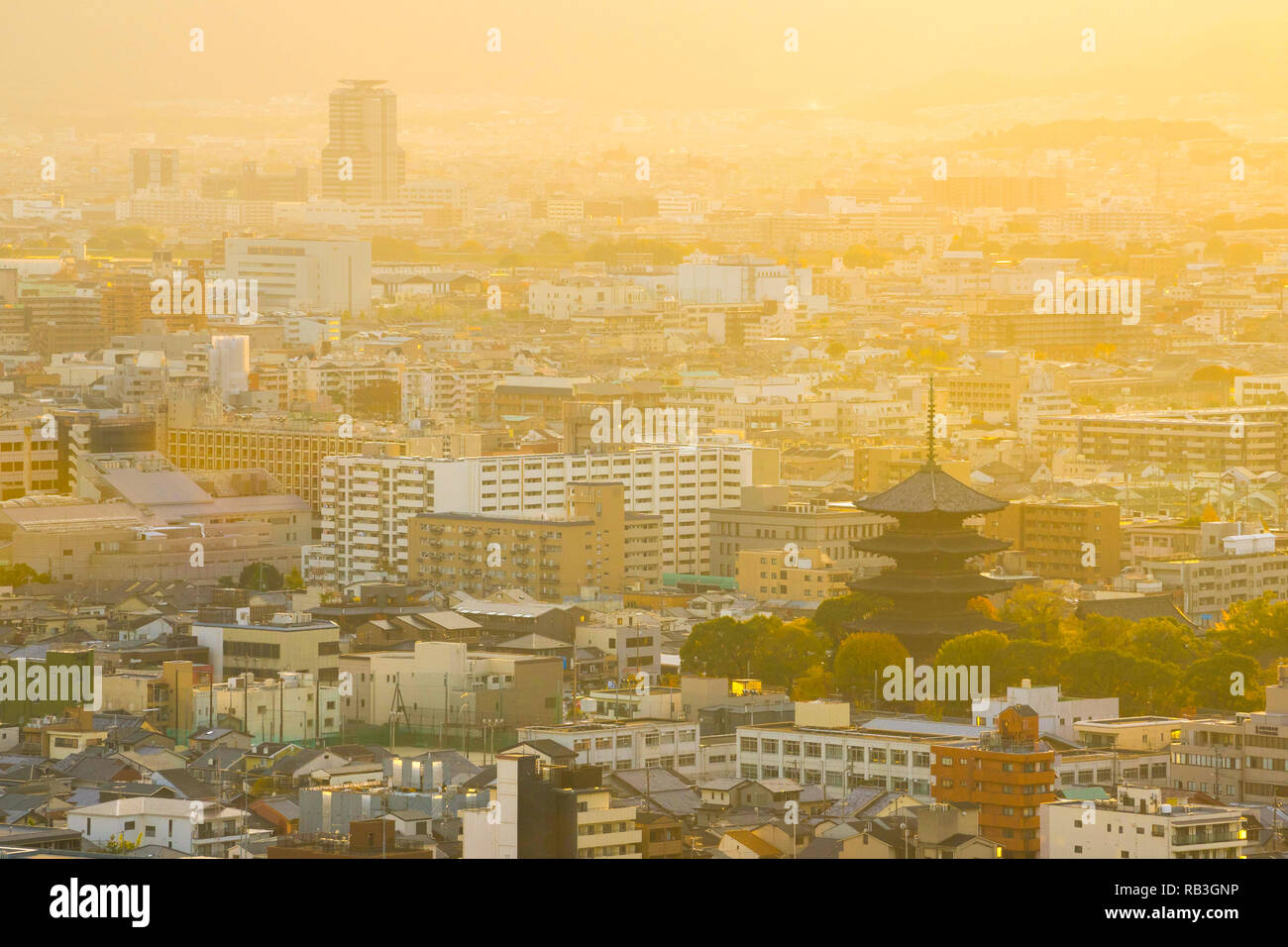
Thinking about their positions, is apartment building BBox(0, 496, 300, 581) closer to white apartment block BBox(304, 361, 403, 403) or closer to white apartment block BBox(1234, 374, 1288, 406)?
white apartment block BBox(304, 361, 403, 403)

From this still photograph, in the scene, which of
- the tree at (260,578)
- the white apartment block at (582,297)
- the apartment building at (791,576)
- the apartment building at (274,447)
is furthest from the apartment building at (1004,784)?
the white apartment block at (582,297)

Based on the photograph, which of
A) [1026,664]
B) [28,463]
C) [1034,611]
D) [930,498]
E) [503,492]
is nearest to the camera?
[1026,664]

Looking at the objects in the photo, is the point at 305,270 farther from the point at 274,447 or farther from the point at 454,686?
the point at 454,686

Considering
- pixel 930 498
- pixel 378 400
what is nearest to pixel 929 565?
pixel 930 498

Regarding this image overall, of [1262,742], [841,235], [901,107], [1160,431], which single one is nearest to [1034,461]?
[1160,431]

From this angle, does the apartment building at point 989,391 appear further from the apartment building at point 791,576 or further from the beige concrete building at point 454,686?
the beige concrete building at point 454,686

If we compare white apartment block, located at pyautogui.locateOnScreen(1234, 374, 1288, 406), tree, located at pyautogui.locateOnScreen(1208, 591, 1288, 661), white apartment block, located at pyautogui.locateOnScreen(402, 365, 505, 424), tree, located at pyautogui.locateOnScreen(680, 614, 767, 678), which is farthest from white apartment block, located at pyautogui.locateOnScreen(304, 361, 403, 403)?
tree, located at pyautogui.locateOnScreen(680, 614, 767, 678)
